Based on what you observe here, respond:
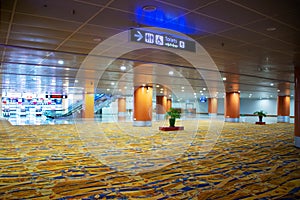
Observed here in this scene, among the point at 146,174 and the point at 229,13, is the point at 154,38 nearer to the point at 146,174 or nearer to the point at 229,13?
the point at 229,13

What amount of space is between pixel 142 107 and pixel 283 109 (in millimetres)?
17830

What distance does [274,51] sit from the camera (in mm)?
8391

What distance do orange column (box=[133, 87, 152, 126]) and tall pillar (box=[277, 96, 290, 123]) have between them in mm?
16265

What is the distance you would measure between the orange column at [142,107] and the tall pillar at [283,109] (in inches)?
640

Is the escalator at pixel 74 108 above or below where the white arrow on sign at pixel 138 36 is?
below

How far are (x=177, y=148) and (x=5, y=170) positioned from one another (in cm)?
529

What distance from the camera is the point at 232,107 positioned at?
86.4ft

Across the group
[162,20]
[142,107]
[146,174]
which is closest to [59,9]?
[162,20]

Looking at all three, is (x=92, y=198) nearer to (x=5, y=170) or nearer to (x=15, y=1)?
(x=5, y=170)

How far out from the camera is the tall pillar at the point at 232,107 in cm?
2592

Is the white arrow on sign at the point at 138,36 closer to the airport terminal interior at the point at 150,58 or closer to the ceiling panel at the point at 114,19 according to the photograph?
the airport terminal interior at the point at 150,58

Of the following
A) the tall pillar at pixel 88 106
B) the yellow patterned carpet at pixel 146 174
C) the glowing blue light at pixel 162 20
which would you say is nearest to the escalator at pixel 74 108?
the tall pillar at pixel 88 106

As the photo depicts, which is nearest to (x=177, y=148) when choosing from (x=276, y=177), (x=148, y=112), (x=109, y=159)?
(x=109, y=159)

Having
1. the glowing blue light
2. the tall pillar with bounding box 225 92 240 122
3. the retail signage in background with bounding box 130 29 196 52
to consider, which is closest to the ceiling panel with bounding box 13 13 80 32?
the retail signage in background with bounding box 130 29 196 52
